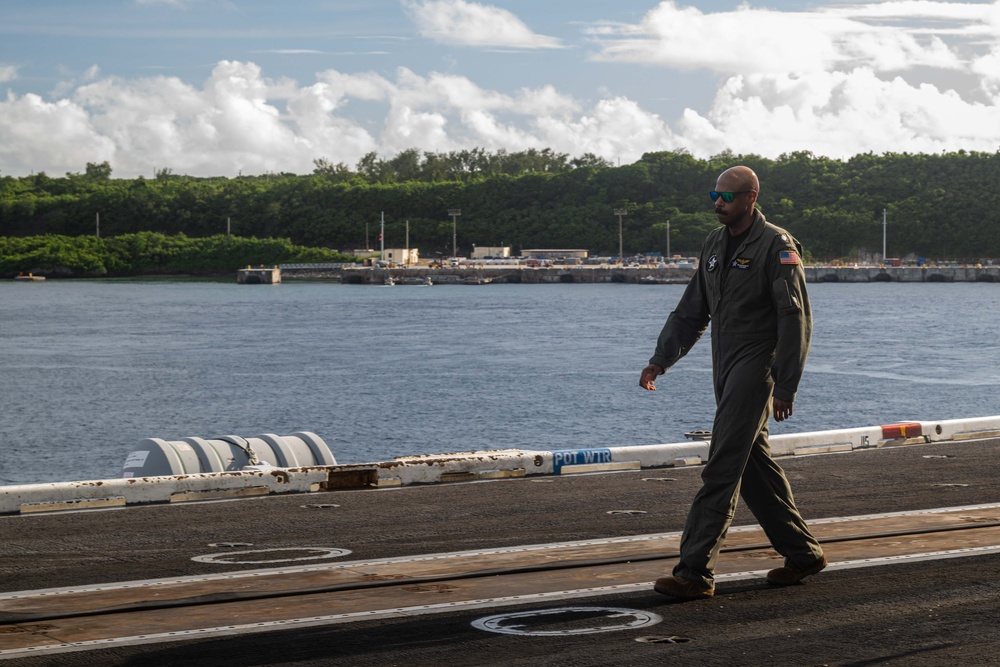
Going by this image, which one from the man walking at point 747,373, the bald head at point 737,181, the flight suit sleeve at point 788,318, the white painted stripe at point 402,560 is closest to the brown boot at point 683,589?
the man walking at point 747,373

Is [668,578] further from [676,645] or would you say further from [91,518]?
[91,518]

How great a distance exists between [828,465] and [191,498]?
5756mm

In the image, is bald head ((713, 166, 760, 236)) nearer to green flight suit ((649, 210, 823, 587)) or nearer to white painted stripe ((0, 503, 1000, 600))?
green flight suit ((649, 210, 823, 587))

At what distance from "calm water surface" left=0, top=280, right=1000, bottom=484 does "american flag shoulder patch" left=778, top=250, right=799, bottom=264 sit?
103ft

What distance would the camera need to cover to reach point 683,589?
7.23m

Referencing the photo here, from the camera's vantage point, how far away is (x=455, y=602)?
A: 7.33 meters

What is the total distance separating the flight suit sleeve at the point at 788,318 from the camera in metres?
7.14

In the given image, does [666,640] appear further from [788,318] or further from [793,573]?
[788,318]

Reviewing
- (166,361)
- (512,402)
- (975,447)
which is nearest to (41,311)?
(166,361)

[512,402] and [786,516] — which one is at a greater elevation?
[786,516]

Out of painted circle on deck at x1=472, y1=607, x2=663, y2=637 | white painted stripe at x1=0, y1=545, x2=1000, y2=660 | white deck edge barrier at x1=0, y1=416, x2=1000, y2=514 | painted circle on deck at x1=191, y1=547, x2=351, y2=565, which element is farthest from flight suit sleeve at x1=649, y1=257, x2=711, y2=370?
white deck edge barrier at x1=0, y1=416, x2=1000, y2=514

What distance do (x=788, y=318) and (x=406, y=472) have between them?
533 cm

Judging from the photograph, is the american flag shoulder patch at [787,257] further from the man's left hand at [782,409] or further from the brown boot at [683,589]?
the brown boot at [683,589]

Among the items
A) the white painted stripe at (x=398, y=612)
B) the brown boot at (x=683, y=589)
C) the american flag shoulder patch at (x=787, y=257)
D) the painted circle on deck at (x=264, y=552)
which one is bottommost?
the painted circle on deck at (x=264, y=552)
